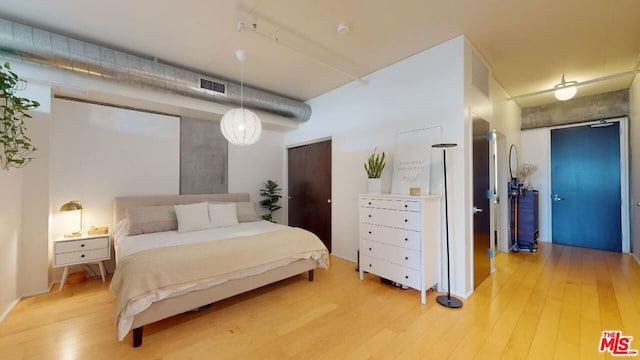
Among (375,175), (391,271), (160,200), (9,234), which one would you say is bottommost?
(391,271)

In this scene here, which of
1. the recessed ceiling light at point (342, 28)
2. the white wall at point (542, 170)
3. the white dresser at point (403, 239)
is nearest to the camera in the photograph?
the recessed ceiling light at point (342, 28)

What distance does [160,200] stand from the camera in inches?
148

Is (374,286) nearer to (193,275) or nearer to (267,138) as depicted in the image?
(193,275)

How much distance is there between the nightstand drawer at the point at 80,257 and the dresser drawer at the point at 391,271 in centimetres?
314

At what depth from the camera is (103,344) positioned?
195 cm

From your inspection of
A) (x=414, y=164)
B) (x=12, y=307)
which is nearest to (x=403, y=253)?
(x=414, y=164)

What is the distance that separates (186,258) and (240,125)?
1460 mm

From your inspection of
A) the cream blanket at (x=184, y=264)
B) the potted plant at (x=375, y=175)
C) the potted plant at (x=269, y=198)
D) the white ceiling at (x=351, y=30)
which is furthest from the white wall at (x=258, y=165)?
the potted plant at (x=375, y=175)

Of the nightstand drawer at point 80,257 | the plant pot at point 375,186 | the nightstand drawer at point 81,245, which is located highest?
the plant pot at point 375,186

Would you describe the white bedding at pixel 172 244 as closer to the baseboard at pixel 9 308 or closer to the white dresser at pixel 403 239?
the white dresser at pixel 403 239

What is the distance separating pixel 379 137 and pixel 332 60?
1.20 m

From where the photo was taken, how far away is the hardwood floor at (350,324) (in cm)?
186

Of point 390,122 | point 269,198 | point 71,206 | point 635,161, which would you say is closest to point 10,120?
point 71,206

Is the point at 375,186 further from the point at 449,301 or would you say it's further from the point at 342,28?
the point at 342,28
